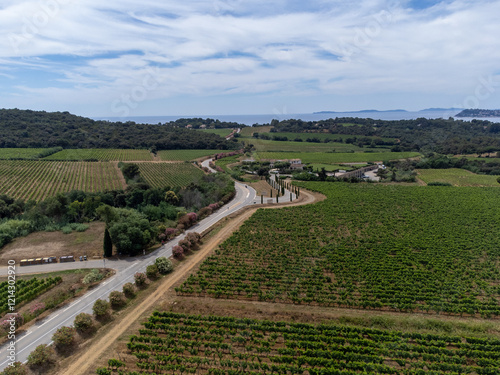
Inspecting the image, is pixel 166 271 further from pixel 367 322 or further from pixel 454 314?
pixel 454 314

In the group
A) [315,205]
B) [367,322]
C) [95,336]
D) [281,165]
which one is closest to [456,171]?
[281,165]

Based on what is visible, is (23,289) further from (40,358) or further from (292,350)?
(292,350)

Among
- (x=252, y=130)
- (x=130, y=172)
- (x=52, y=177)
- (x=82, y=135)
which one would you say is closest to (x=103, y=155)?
(x=82, y=135)

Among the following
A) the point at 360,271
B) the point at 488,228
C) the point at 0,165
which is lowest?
the point at 360,271

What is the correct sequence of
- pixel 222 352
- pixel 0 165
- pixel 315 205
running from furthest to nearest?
pixel 0 165 → pixel 315 205 → pixel 222 352

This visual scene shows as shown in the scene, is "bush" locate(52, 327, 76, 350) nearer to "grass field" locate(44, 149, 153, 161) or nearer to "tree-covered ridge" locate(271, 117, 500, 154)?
"grass field" locate(44, 149, 153, 161)

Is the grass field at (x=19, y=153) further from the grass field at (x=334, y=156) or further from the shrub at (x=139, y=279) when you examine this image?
the shrub at (x=139, y=279)
